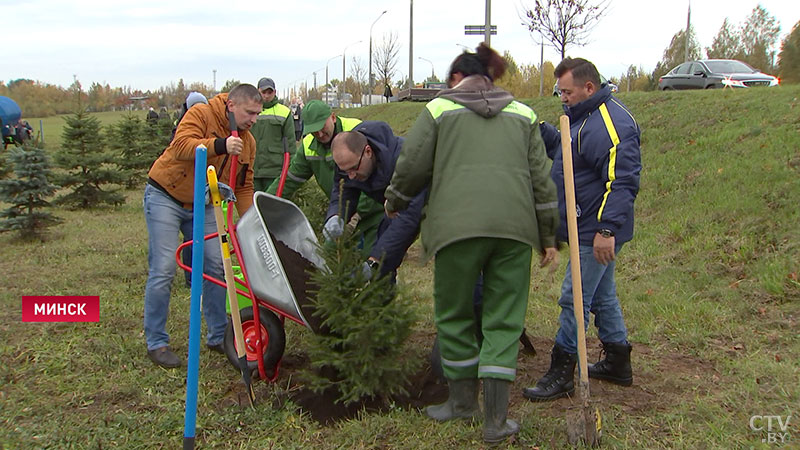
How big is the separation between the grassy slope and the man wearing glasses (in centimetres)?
33

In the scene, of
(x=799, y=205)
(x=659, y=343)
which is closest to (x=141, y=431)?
(x=659, y=343)

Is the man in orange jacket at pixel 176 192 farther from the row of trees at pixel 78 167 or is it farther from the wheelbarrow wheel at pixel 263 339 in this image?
the row of trees at pixel 78 167

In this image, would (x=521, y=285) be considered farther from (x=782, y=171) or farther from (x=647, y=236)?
(x=782, y=171)

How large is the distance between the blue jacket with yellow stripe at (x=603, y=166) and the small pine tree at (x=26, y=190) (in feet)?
24.6

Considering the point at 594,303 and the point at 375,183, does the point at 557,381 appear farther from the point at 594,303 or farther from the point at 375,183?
the point at 375,183

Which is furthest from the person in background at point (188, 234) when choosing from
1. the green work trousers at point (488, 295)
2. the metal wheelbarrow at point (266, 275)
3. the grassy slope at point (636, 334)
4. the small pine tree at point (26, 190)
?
the small pine tree at point (26, 190)

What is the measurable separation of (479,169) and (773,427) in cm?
190

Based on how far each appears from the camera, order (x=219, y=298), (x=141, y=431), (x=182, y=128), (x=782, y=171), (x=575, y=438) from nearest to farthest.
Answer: (x=575, y=438), (x=141, y=431), (x=182, y=128), (x=219, y=298), (x=782, y=171)

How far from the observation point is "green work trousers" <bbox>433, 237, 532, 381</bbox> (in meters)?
2.93

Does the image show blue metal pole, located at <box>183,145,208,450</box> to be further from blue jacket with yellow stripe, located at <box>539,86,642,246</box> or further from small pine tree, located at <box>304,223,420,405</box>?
blue jacket with yellow stripe, located at <box>539,86,642,246</box>

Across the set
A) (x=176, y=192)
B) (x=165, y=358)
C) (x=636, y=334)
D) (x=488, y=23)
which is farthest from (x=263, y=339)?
(x=488, y=23)

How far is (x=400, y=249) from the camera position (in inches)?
136

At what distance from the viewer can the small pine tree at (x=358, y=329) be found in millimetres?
3242

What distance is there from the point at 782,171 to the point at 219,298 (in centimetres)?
620
